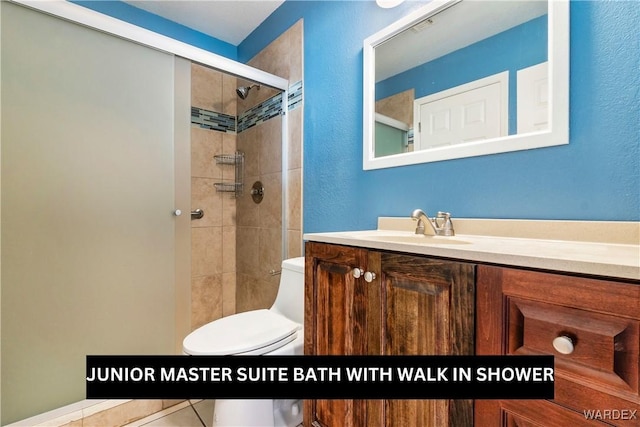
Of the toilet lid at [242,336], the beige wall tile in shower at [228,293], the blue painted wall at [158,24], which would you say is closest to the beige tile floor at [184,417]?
the toilet lid at [242,336]

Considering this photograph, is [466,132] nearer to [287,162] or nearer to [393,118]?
[393,118]

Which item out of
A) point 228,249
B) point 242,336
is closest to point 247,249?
point 228,249

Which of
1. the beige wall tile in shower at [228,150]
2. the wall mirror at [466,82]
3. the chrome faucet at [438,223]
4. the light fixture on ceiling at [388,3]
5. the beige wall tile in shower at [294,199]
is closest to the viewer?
the wall mirror at [466,82]

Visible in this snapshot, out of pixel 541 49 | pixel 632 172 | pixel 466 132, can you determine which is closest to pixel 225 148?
pixel 466 132

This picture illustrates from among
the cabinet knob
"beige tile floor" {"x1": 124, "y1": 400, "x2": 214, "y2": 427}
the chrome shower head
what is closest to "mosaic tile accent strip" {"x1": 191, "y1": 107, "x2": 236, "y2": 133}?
the chrome shower head

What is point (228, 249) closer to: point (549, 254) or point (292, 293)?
point (292, 293)

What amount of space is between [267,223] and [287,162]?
0.46m

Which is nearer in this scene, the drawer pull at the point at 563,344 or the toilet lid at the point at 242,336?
the drawer pull at the point at 563,344

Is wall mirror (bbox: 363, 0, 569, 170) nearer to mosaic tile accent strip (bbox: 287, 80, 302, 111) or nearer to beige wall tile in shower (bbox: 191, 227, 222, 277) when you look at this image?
mosaic tile accent strip (bbox: 287, 80, 302, 111)

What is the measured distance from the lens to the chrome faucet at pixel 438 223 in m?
1.03

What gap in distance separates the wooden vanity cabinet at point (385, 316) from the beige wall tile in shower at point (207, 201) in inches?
58.5

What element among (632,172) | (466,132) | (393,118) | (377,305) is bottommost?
(377,305)

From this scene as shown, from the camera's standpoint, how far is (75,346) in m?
1.23

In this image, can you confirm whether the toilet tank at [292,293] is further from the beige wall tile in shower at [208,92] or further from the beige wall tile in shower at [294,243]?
the beige wall tile in shower at [208,92]
